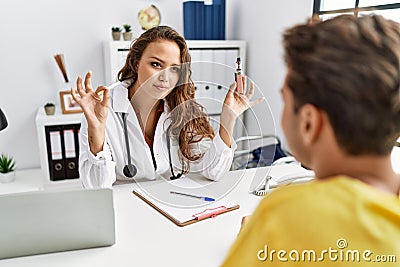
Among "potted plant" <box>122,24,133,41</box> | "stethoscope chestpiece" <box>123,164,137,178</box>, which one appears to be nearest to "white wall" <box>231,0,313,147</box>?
"potted plant" <box>122,24,133,41</box>

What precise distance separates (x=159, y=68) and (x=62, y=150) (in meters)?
1.43

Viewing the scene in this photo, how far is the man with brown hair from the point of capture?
0.43m

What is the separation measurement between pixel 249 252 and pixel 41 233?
56 cm

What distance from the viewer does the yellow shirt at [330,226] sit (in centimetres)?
42

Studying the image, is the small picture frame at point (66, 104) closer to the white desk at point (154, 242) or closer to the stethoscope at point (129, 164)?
the stethoscope at point (129, 164)

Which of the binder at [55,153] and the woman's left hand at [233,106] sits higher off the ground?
the woman's left hand at [233,106]

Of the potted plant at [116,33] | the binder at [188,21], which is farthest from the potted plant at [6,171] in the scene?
the binder at [188,21]

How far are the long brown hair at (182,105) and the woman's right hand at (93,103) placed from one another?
0.68 ft

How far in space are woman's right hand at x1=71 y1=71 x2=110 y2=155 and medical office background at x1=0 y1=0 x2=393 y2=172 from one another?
1.44m

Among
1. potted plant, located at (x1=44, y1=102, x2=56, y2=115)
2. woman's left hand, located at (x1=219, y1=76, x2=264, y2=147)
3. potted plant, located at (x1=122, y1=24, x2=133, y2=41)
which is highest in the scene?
potted plant, located at (x1=122, y1=24, x2=133, y2=41)

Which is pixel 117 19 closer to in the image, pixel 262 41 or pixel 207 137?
pixel 262 41

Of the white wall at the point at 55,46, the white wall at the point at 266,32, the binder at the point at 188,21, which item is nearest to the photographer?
the white wall at the point at 266,32

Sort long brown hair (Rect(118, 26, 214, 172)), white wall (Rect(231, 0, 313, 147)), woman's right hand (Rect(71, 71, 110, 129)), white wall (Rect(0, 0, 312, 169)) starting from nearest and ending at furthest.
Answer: woman's right hand (Rect(71, 71, 110, 129))
long brown hair (Rect(118, 26, 214, 172))
white wall (Rect(231, 0, 313, 147))
white wall (Rect(0, 0, 312, 169))

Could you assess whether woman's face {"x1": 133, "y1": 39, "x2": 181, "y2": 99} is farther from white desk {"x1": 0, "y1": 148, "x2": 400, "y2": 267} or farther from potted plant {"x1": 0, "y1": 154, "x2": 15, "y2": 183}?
potted plant {"x1": 0, "y1": 154, "x2": 15, "y2": 183}
